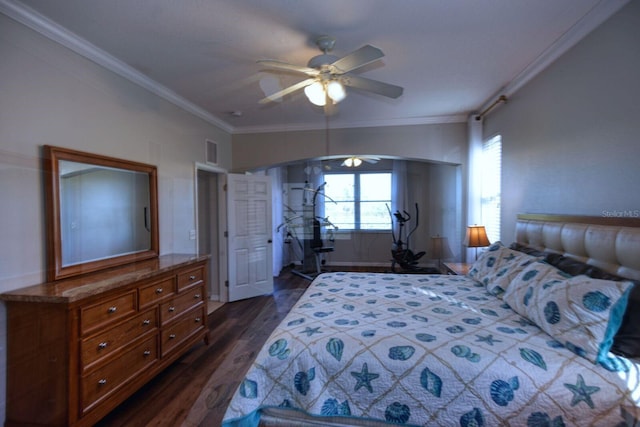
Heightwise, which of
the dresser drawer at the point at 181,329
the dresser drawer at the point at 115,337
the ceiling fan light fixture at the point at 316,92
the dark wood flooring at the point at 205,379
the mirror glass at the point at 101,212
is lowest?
the dark wood flooring at the point at 205,379

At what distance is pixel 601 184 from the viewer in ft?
5.92

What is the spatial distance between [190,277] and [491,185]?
352 centimetres

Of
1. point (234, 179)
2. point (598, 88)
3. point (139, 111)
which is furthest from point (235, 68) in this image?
point (598, 88)

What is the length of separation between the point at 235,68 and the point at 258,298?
3.11 meters

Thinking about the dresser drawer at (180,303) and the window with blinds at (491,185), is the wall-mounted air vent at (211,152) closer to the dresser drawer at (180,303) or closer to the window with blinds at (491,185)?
the dresser drawer at (180,303)

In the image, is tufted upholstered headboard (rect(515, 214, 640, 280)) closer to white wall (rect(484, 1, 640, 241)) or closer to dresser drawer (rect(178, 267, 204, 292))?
white wall (rect(484, 1, 640, 241))

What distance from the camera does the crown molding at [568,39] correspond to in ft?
5.61

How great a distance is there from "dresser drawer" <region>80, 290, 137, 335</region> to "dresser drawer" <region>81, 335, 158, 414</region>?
262 mm

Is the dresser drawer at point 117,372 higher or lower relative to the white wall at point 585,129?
lower

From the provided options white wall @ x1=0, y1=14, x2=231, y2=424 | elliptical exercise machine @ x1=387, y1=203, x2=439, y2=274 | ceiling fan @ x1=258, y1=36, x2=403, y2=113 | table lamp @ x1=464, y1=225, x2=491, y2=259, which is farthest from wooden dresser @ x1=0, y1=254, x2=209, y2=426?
elliptical exercise machine @ x1=387, y1=203, x2=439, y2=274

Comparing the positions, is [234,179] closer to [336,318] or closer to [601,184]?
[336,318]

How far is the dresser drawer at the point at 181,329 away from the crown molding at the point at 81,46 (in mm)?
2213

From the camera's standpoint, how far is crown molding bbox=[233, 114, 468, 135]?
385 cm

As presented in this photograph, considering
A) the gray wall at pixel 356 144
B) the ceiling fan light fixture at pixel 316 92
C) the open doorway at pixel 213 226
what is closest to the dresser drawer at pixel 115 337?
the open doorway at pixel 213 226
